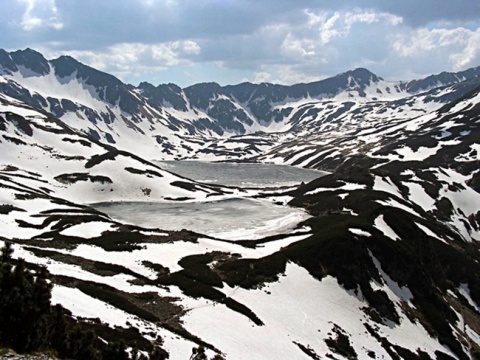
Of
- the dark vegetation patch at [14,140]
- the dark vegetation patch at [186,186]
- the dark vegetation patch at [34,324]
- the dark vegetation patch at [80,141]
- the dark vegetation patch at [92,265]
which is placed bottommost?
the dark vegetation patch at [34,324]

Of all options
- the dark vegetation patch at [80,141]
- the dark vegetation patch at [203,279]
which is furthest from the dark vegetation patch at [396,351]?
the dark vegetation patch at [80,141]

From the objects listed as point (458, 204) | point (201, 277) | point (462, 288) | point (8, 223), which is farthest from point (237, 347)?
point (458, 204)

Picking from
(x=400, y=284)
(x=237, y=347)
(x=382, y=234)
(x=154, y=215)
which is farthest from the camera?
(x=154, y=215)

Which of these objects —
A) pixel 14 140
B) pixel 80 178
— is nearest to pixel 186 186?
pixel 80 178

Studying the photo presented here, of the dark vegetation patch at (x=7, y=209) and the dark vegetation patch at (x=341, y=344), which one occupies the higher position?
the dark vegetation patch at (x=7, y=209)

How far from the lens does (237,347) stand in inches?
1403

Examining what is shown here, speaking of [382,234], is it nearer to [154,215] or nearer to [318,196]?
[318,196]

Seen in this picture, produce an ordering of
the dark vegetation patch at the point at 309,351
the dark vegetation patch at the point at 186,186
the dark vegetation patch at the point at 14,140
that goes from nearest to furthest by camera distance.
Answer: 1. the dark vegetation patch at the point at 309,351
2. the dark vegetation patch at the point at 186,186
3. the dark vegetation patch at the point at 14,140

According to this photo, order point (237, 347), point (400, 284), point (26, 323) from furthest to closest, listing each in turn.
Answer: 1. point (400, 284)
2. point (237, 347)
3. point (26, 323)

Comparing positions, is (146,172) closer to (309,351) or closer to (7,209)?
(7,209)

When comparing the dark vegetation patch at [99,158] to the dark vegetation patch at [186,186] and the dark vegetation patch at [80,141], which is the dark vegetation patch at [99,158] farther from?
the dark vegetation patch at [186,186]

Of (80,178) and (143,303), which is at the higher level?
(80,178)

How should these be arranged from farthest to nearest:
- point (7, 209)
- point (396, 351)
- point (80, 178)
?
point (80, 178)
point (7, 209)
point (396, 351)

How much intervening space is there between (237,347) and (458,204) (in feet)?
419
